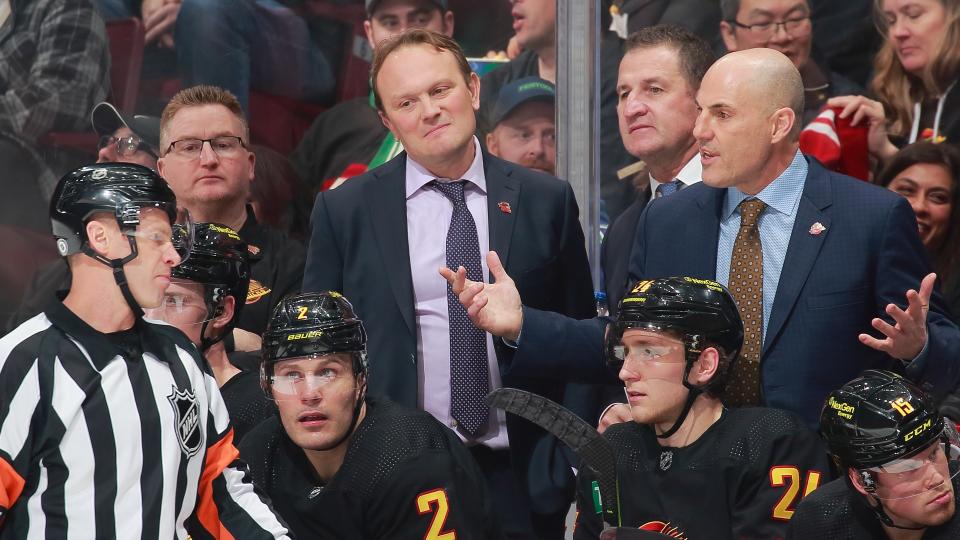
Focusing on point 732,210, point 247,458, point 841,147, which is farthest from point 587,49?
point 247,458

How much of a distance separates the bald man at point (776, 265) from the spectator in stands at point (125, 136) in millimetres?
2414

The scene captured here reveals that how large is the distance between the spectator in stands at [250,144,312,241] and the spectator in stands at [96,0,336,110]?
0.90 feet

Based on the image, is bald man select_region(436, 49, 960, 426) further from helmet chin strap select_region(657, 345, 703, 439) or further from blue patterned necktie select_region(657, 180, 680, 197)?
blue patterned necktie select_region(657, 180, 680, 197)

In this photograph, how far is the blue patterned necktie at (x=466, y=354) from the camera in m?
3.66

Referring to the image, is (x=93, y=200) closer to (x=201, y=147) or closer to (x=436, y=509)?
(x=436, y=509)

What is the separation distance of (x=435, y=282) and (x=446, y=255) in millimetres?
88

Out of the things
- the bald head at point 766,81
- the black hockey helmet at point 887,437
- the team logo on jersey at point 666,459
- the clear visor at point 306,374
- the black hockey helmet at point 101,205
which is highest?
the bald head at point 766,81

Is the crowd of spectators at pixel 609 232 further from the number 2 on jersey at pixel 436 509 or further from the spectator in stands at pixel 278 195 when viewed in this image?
the spectator in stands at pixel 278 195

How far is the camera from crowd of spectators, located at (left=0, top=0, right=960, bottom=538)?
11.2ft

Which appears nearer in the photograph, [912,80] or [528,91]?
[912,80]

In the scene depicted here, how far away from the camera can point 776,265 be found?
3529mm

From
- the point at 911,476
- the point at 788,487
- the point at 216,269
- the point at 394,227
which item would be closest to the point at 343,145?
the point at 216,269

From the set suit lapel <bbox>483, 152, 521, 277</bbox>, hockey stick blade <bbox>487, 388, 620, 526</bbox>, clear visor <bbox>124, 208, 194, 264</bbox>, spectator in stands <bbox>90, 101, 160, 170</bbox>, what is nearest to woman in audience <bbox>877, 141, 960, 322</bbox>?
suit lapel <bbox>483, 152, 521, 277</bbox>

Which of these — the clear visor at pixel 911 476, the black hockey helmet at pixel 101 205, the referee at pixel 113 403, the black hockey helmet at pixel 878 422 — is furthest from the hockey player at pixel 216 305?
the clear visor at pixel 911 476
